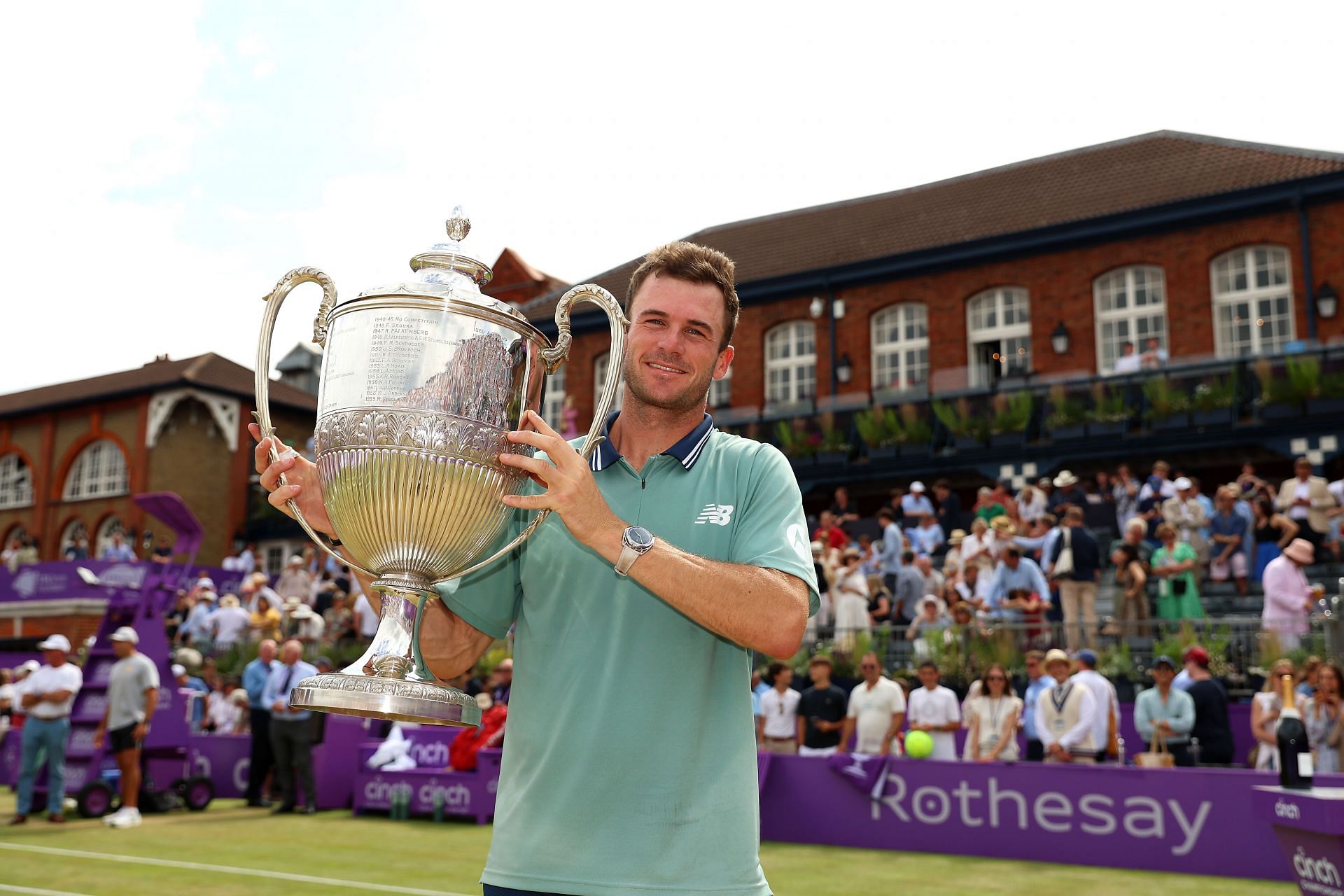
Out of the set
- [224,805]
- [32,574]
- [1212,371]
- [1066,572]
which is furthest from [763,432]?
[32,574]

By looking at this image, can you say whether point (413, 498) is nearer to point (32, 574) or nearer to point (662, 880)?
point (662, 880)

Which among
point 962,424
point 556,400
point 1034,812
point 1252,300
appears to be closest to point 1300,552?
point 1034,812

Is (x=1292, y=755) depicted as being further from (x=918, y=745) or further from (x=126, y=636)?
(x=126, y=636)

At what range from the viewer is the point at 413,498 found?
241 cm

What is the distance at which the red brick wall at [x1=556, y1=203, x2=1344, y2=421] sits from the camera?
79.3 feet

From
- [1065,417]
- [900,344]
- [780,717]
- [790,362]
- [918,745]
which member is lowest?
[918,745]

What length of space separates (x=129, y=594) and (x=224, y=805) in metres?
2.91

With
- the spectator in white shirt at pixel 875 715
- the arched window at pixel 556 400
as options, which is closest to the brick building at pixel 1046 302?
the arched window at pixel 556 400

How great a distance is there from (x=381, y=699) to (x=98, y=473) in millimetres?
43640

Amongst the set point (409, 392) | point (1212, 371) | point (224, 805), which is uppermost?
point (1212, 371)

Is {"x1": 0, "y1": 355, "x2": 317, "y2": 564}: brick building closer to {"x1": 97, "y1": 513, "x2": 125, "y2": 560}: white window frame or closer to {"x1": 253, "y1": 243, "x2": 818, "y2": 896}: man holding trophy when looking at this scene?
{"x1": 97, "y1": 513, "x2": 125, "y2": 560}: white window frame

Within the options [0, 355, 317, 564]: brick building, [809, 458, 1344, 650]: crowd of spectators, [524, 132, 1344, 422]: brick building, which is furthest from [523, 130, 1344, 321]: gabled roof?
[0, 355, 317, 564]: brick building

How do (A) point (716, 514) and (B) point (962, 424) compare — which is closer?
(A) point (716, 514)

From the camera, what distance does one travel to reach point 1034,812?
34.1 feet
